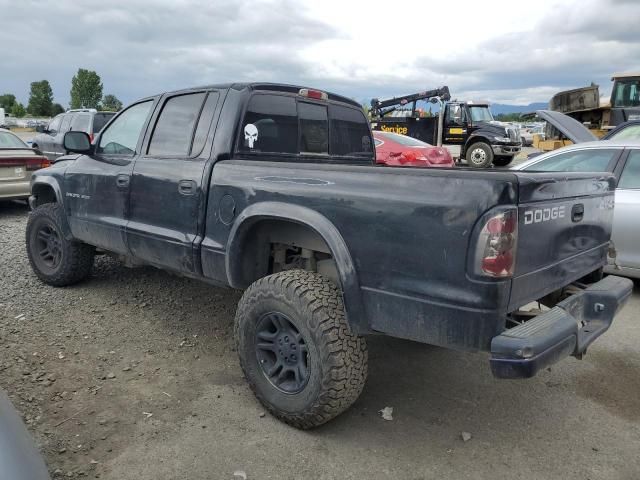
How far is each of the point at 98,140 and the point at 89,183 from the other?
459mm

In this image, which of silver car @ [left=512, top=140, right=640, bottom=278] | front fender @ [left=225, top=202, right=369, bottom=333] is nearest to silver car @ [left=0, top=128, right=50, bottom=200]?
front fender @ [left=225, top=202, right=369, bottom=333]

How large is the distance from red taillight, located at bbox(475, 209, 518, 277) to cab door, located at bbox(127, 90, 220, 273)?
74.3 inches

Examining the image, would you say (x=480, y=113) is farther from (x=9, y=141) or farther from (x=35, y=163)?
(x=9, y=141)

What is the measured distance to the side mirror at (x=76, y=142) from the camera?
14.9ft

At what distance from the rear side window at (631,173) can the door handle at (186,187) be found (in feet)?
13.9

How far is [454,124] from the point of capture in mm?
20250

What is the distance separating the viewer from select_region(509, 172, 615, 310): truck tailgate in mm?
2377

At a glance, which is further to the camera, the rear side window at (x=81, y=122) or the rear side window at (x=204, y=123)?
the rear side window at (x=81, y=122)

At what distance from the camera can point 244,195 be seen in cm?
316

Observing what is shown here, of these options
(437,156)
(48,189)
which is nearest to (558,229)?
(48,189)

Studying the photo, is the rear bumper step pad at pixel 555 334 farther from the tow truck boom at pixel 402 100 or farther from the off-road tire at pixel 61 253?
the tow truck boom at pixel 402 100

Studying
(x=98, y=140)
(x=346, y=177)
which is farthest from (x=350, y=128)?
(x=98, y=140)

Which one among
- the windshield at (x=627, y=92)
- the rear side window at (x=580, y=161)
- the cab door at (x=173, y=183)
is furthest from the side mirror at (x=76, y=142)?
the windshield at (x=627, y=92)

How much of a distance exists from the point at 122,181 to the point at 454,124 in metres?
17.9
